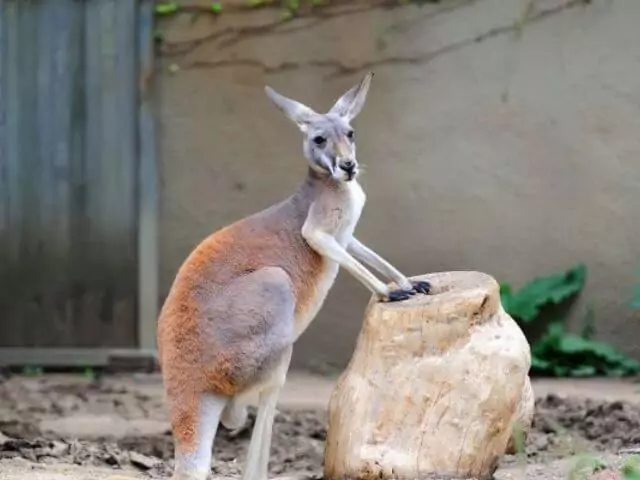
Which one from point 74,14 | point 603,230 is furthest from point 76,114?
point 603,230

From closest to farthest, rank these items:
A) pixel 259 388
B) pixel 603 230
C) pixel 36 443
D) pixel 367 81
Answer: pixel 259 388, pixel 367 81, pixel 36 443, pixel 603 230

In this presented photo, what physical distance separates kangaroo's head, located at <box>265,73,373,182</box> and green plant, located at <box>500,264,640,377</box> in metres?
3.52

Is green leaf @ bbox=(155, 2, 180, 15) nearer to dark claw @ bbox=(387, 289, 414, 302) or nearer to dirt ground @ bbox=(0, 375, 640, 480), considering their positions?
dirt ground @ bbox=(0, 375, 640, 480)

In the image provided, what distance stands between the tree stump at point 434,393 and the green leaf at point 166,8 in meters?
4.34

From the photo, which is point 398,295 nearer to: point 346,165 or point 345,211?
point 345,211

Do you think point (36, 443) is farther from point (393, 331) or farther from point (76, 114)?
point (76, 114)

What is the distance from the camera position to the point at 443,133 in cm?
916

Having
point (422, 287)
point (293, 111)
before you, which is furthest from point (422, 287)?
point (293, 111)

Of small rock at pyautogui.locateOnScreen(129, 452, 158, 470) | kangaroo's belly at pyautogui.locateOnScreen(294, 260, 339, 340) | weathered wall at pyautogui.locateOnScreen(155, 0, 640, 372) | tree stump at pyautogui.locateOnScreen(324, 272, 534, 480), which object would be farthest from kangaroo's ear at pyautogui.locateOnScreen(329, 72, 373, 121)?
weathered wall at pyautogui.locateOnScreen(155, 0, 640, 372)

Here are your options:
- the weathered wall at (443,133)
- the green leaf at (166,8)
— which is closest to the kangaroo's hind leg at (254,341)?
the weathered wall at (443,133)

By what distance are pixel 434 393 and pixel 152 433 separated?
100 inches

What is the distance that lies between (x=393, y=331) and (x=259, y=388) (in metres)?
0.65

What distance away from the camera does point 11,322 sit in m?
9.39

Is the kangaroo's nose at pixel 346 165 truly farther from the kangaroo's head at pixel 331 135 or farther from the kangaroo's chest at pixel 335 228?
the kangaroo's chest at pixel 335 228
